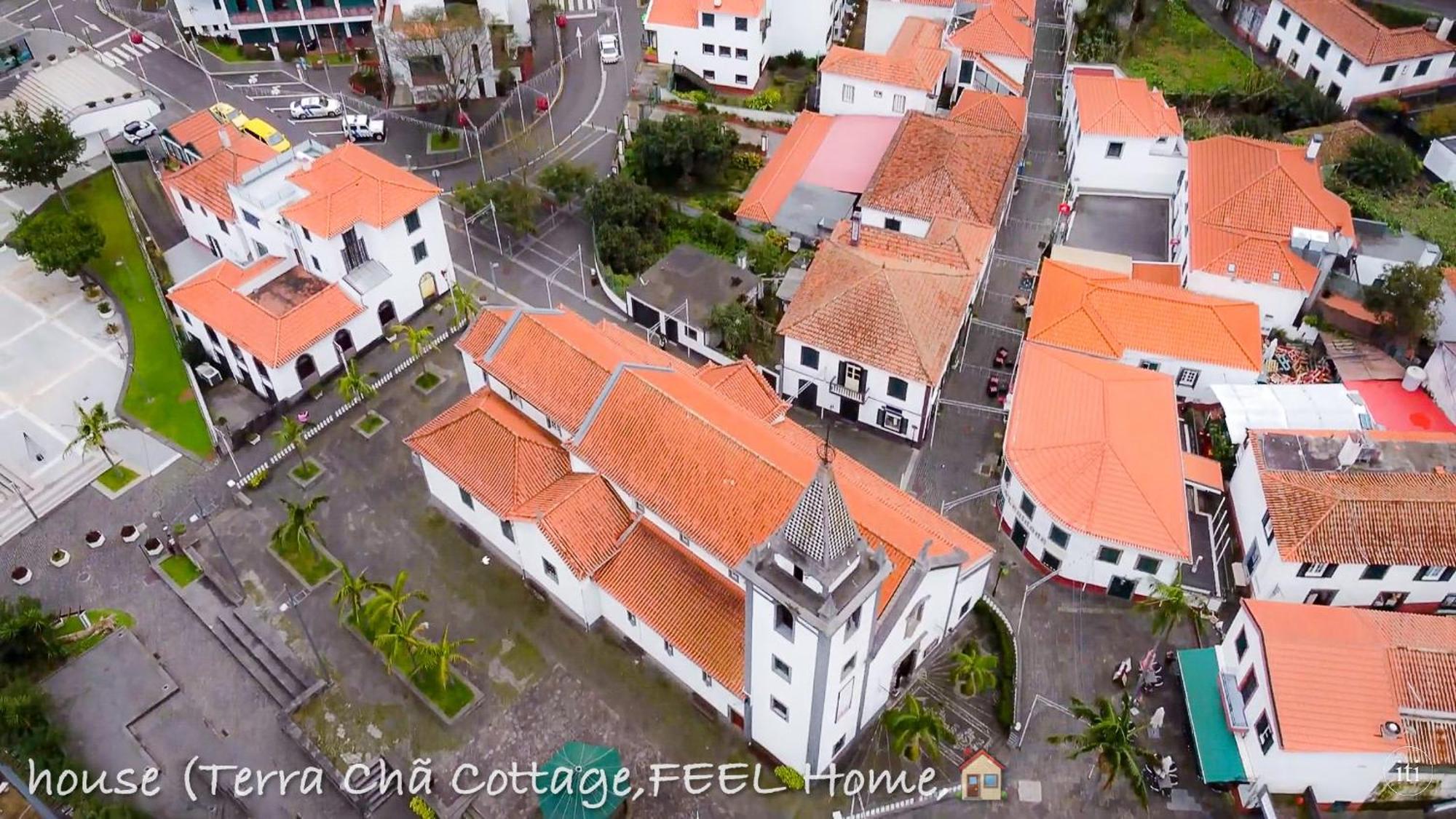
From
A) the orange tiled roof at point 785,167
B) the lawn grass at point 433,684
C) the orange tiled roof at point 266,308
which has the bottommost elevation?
the lawn grass at point 433,684

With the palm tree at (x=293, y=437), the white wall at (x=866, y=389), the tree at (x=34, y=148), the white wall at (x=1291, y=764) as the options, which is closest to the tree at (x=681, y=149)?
the white wall at (x=866, y=389)

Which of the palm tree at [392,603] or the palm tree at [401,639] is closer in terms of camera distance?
the palm tree at [401,639]

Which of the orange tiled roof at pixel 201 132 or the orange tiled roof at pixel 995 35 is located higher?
the orange tiled roof at pixel 995 35

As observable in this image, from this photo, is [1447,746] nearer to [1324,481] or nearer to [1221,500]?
[1324,481]

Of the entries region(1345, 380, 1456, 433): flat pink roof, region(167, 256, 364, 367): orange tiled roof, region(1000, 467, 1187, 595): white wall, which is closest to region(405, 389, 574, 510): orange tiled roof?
region(167, 256, 364, 367): orange tiled roof

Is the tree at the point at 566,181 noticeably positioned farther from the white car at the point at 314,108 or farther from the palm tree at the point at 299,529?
the palm tree at the point at 299,529

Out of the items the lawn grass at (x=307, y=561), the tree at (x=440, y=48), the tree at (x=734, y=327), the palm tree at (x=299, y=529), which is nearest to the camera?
the palm tree at (x=299, y=529)

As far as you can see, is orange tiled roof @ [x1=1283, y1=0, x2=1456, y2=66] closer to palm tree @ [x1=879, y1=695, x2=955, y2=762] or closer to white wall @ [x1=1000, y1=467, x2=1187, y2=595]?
white wall @ [x1=1000, y1=467, x2=1187, y2=595]

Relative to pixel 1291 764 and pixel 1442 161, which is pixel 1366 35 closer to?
pixel 1442 161

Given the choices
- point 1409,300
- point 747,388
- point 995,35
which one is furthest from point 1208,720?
point 995,35
